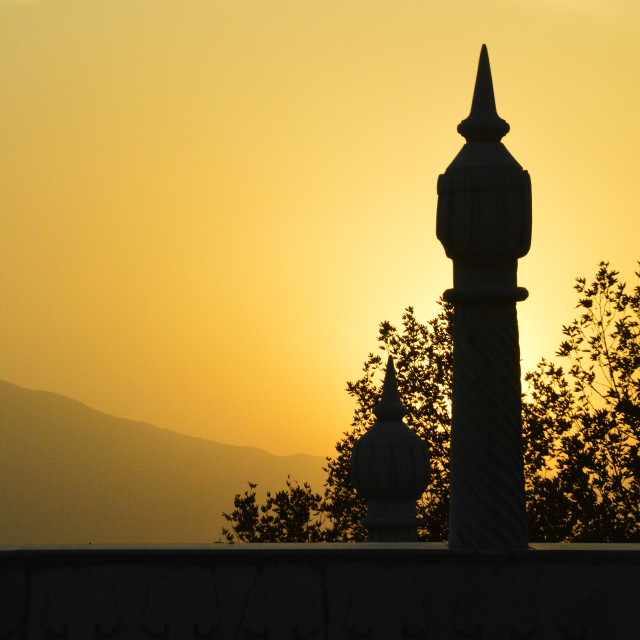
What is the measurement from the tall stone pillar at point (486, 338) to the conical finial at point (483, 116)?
0.25 meters

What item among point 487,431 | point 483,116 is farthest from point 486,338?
point 483,116

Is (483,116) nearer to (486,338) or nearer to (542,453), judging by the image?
(486,338)

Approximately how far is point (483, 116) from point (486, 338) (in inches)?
61.2

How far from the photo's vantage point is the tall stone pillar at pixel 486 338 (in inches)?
294

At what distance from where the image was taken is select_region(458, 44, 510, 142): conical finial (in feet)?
26.0

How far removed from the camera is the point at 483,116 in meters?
7.98
